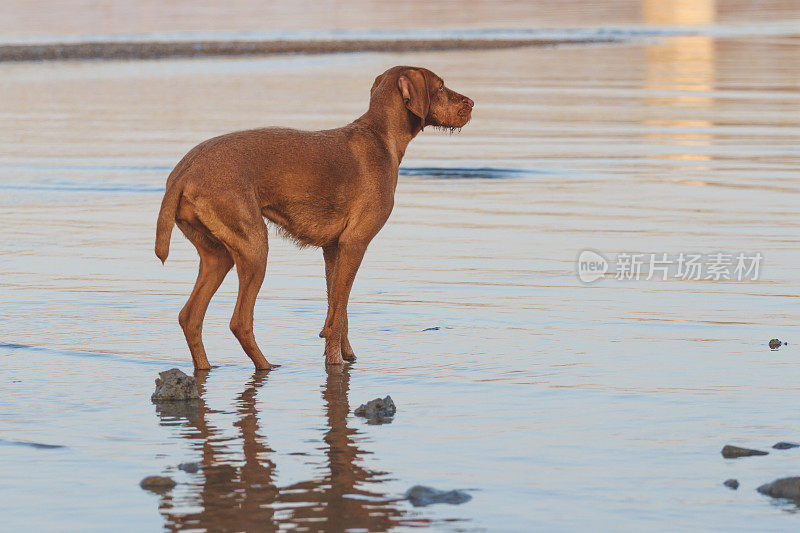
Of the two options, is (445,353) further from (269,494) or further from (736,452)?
(269,494)

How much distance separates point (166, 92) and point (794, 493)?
2279 cm

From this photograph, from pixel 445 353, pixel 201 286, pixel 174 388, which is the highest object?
pixel 201 286

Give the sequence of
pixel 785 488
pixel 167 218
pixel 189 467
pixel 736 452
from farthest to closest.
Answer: pixel 167 218 < pixel 736 452 < pixel 189 467 < pixel 785 488

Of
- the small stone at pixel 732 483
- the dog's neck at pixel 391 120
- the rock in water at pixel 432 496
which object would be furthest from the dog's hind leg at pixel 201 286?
the small stone at pixel 732 483

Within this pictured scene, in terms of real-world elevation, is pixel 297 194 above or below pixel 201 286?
above

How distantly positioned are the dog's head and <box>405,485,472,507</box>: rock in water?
3605mm

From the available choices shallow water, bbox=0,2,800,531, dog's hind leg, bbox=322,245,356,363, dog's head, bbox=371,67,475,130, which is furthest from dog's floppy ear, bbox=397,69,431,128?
shallow water, bbox=0,2,800,531

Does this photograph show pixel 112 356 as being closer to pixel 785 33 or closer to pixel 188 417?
pixel 188 417

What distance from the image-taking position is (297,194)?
8688 millimetres

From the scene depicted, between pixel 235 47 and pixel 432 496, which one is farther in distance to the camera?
pixel 235 47

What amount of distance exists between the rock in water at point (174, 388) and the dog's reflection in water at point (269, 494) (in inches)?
14.4

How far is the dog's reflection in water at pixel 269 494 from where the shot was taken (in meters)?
5.76

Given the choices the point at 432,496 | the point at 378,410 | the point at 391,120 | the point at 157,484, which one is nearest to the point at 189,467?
the point at 157,484

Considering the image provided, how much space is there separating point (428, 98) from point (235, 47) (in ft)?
106
